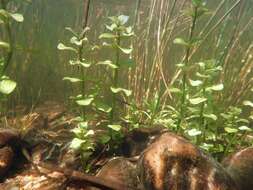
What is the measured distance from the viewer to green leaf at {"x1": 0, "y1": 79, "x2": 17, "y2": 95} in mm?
2416

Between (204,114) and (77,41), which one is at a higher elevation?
(77,41)

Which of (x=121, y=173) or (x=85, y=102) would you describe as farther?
(x=85, y=102)

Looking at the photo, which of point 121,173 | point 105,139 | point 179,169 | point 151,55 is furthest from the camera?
point 151,55

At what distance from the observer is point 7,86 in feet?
8.09

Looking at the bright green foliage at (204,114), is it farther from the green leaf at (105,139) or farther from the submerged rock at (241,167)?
the green leaf at (105,139)

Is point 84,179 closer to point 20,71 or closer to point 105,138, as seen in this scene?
point 105,138

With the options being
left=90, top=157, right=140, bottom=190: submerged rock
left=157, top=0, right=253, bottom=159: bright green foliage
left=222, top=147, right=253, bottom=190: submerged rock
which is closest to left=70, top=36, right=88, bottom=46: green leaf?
left=157, top=0, right=253, bottom=159: bright green foliage

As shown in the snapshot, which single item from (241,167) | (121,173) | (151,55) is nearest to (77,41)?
(121,173)

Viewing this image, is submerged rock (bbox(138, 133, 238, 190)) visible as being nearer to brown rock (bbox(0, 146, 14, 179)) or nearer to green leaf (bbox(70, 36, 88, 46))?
green leaf (bbox(70, 36, 88, 46))

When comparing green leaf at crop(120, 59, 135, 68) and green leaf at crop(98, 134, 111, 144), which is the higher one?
green leaf at crop(120, 59, 135, 68)

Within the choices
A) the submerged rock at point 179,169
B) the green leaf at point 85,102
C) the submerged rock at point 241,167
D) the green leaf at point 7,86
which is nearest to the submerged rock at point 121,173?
the submerged rock at point 179,169

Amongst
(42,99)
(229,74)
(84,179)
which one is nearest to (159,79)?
(229,74)

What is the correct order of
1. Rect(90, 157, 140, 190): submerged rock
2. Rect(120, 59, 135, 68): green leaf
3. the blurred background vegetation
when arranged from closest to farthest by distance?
Rect(90, 157, 140, 190): submerged rock → Rect(120, 59, 135, 68): green leaf → the blurred background vegetation

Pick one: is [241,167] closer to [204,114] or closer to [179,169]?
[204,114]
